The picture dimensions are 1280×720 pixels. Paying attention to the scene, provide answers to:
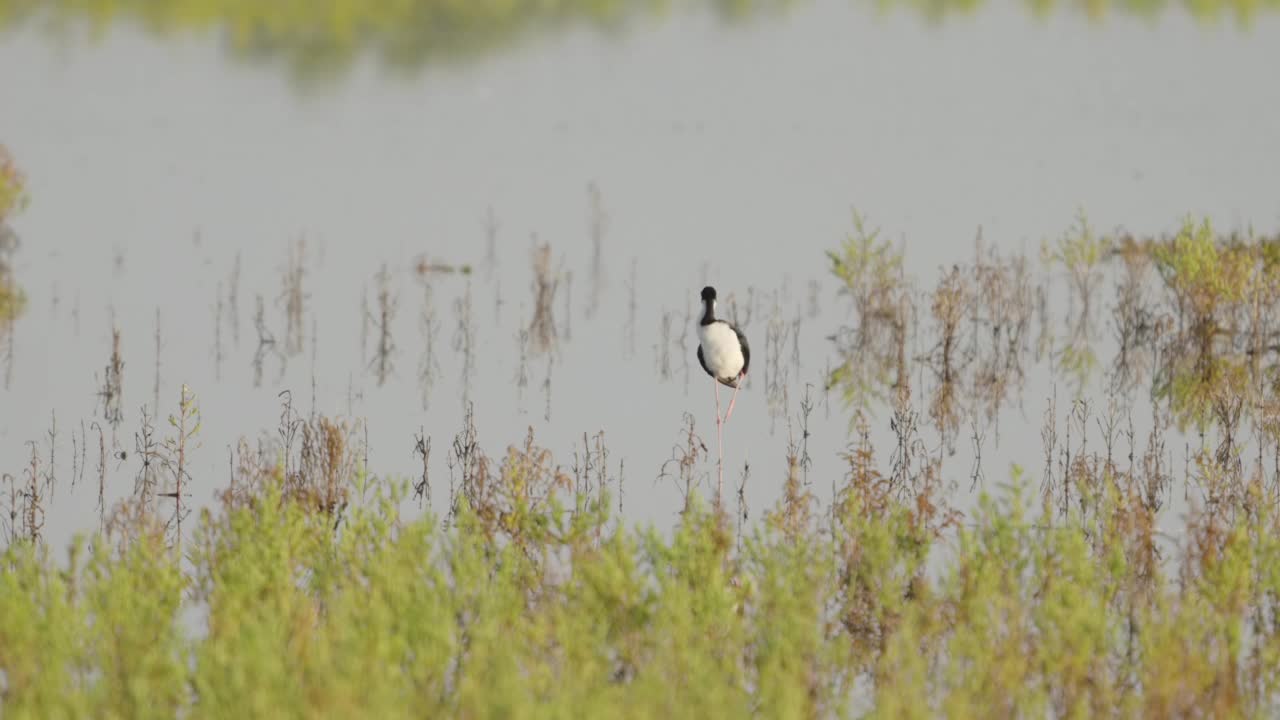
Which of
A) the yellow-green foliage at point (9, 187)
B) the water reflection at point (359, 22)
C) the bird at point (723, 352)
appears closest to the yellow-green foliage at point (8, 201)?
the yellow-green foliage at point (9, 187)

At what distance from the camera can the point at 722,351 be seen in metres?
15.2

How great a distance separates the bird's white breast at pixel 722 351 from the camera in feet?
49.9

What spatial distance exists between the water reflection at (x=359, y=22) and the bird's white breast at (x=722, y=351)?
960 inches

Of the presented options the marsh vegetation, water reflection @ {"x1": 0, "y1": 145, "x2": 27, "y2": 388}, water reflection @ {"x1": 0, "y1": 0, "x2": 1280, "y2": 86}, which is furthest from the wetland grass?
water reflection @ {"x1": 0, "y1": 0, "x2": 1280, "y2": 86}

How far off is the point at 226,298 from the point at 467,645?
41.8 feet

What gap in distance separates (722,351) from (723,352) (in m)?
0.01

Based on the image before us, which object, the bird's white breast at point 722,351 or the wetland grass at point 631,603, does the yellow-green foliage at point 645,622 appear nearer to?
the wetland grass at point 631,603

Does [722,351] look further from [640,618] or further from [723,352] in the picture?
[640,618]

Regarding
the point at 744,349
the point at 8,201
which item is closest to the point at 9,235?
the point at 8,201

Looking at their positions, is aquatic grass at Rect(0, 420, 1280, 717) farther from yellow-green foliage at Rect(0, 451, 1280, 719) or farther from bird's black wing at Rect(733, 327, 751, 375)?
bird's black wing at Rect(733, 327, 751, 375)

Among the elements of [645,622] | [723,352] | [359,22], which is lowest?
[645,622]

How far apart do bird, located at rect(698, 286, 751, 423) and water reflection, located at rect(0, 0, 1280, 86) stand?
24154mm

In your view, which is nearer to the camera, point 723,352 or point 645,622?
point 645,622

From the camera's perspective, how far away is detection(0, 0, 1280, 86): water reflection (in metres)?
38.7
